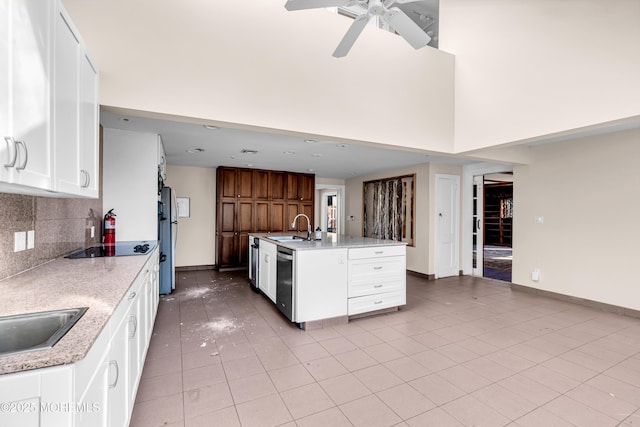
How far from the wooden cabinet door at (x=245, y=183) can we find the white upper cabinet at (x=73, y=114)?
426 cm

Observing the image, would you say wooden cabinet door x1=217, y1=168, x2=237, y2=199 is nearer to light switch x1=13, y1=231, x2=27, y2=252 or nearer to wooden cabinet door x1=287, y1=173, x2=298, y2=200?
wooden cabinet door x1=287, y1=173, x2=298, y2=200

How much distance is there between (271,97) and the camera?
286 cm

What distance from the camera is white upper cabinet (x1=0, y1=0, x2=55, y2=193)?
3.61ft

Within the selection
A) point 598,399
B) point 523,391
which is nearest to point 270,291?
point 523,391

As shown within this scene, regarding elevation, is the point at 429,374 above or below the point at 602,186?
below

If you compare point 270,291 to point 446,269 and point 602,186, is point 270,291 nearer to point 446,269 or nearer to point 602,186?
point 446,269

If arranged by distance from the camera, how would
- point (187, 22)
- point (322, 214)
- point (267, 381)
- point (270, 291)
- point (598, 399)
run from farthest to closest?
point (322, 214) < point (270, 291) < point (187, 22) < point (267, 381) < point (598, 399)

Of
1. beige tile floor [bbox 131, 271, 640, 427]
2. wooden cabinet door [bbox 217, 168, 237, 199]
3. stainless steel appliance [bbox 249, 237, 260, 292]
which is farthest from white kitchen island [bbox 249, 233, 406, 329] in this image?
wooden cabinet door [bbox 217, 168, 237, 199]

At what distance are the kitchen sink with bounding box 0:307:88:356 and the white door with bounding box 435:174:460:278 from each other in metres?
5.66

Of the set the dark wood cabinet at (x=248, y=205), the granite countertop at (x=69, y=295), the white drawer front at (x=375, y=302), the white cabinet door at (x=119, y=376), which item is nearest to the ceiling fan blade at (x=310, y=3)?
the granite countertop at (x=69, y=295)

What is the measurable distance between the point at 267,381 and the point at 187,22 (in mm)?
2958

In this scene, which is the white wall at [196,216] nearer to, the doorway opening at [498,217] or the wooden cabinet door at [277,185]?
the wooden cabinet door at [277,185]

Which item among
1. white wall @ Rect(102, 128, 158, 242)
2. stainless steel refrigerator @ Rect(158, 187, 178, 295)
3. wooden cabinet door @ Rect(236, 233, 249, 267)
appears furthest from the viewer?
wooden cabinet door @ Rect(236, 233, 249, 267)

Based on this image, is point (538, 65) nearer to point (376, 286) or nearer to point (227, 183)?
point (376, 286)
